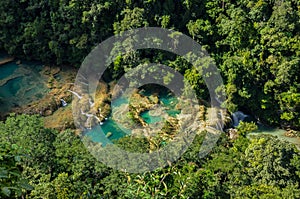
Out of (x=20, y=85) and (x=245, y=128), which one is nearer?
(x=245, y=128)

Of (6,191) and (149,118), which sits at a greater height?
(6,191)

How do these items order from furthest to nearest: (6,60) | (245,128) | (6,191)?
1. (6,60)
2. (245,128)
3. (6,191)

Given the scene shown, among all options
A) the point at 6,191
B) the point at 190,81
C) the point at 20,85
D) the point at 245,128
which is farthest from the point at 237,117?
the point at 6,191

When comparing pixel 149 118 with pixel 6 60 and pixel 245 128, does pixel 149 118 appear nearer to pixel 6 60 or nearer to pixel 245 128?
pixel 245 128

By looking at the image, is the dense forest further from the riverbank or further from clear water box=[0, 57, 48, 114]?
clear water box=[0, 57, 48, 114]

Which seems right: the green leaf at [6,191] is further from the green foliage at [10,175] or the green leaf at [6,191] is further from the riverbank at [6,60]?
the riverbank at [6,60]

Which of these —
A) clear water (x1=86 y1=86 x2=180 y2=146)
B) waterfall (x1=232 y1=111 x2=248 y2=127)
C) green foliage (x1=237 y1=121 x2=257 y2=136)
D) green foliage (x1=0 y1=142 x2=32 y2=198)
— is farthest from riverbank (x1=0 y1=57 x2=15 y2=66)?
green foliage (x1=0 y1=142 x2=32 y2=198)

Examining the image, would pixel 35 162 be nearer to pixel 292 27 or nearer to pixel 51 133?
pixel 51 133
